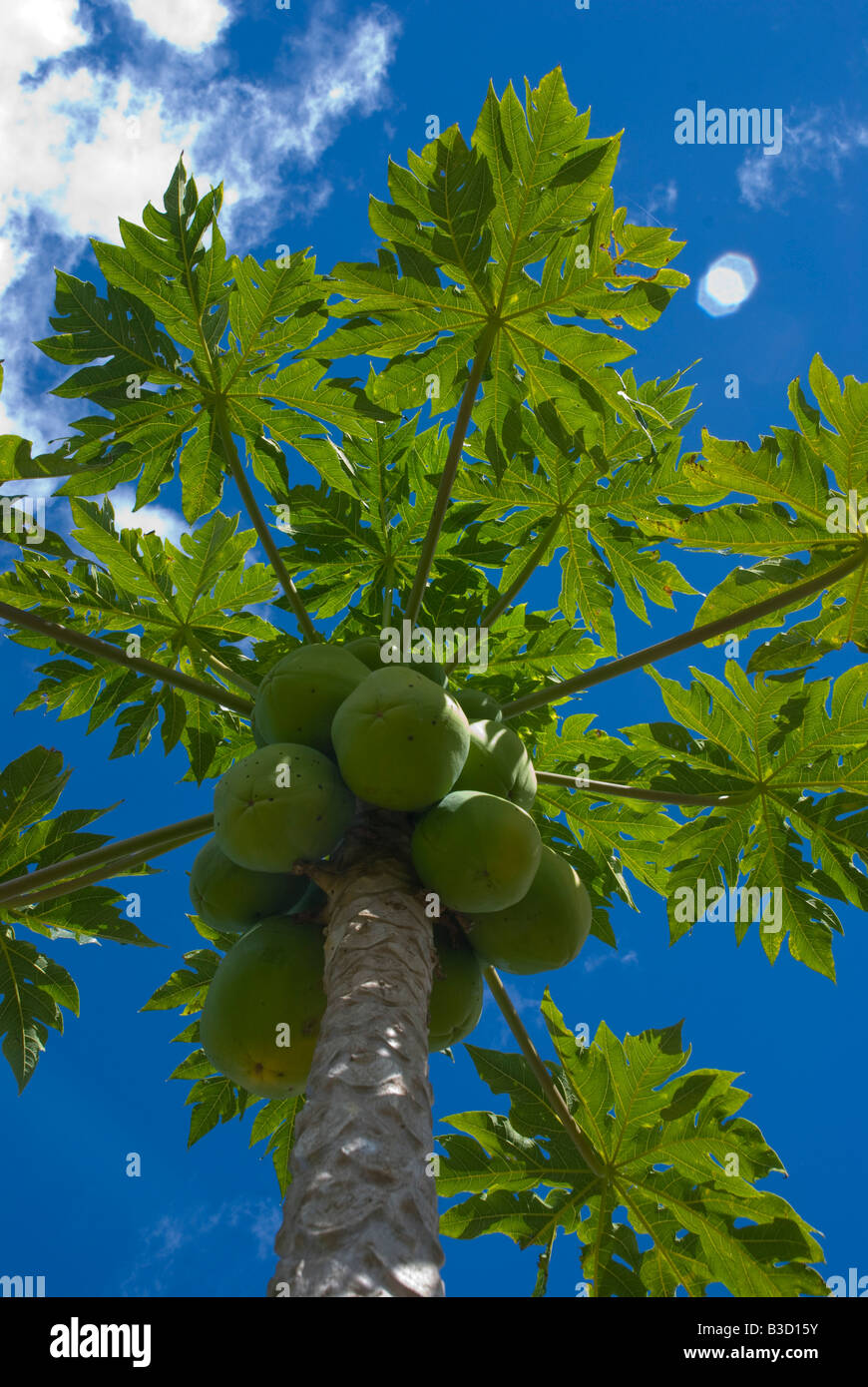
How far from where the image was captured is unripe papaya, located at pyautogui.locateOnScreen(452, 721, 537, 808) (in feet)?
9.51

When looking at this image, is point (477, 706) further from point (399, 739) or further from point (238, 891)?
point (238, 891)

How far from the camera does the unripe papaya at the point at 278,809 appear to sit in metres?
2.55

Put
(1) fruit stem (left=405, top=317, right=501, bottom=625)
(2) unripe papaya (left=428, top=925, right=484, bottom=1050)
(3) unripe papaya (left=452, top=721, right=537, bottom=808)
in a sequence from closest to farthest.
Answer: (2) unripe papaya (left=428, top=925, right=484, bottom=1050) < (3) unripe papaya (left=452, top=721, right=537, bottom=808) < (1) fruit stem (left=405, top=317, right=501, bottom=625)

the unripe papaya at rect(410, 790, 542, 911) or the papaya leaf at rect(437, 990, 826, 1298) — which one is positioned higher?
the unripe papaya at rect(410, 790, 542, 911)

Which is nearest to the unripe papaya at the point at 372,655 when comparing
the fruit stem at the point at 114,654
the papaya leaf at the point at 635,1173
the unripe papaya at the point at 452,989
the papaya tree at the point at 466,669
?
the papaya tree at the point at 466,669

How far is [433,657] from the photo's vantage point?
148 inches

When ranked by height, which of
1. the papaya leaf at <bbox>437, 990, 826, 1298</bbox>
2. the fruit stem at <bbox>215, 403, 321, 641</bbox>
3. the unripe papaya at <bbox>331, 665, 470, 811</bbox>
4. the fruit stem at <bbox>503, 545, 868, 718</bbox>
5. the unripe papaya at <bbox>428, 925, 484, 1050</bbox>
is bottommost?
the papaya leaf at <bbox>437, 990, 826, 1298</bbox>

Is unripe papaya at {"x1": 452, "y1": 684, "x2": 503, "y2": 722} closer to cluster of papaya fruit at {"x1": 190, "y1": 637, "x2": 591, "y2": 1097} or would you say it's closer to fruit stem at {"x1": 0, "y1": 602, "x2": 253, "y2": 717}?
cluster of papaya fruit at {"x1": 190, "y1": 637, "x2": 591, "y2": 1097}

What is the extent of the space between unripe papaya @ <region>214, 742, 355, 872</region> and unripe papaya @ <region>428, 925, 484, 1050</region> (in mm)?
469

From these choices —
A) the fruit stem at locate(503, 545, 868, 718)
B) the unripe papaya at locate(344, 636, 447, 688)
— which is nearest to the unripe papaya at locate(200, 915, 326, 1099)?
the unripe papaya at locate(344, 636, 447, 688)

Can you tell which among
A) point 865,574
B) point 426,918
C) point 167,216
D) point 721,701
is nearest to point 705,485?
point 865,574
